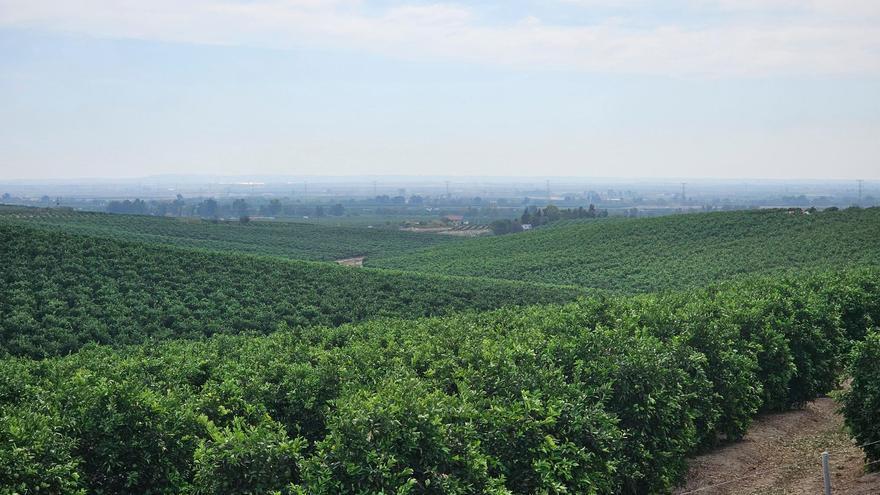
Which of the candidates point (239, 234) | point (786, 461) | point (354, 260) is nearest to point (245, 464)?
point (786, 461)

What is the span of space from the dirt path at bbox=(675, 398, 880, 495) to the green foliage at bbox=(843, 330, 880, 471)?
27.9 inches

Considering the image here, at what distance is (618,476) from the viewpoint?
46.3ft

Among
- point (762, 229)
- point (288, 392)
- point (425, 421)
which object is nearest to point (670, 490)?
point (425, 421)

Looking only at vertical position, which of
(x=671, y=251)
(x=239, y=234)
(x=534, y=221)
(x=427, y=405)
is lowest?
(x=534, y=221)

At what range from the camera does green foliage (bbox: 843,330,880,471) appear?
1534 centimetres

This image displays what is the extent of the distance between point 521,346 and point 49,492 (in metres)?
8.96

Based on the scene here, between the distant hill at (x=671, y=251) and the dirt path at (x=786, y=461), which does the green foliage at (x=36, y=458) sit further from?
the distant hill at (x=671, y=251)

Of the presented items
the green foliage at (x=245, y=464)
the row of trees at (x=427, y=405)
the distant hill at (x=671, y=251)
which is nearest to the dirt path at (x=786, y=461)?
the row of trees at (x=427, y=405)

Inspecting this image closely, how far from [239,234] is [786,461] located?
89.6 meters

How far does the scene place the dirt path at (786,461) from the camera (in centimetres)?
1562

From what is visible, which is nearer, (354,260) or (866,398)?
(866,398)

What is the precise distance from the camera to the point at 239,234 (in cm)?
10069

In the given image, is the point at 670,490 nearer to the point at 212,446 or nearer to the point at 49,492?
the point at 212,446

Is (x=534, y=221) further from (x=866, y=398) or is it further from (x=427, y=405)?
(x=427, y=405)
